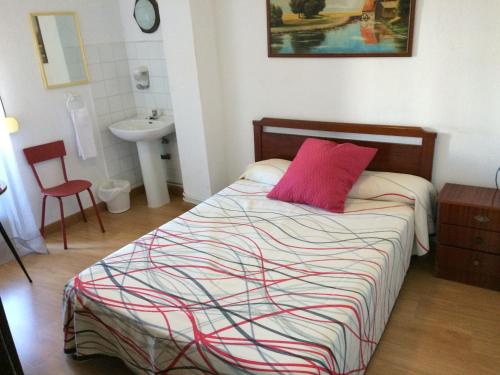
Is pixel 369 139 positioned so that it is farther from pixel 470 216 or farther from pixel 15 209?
pixel 15 209

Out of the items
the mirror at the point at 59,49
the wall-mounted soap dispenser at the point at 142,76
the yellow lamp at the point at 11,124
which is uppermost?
the mirror at the point at 59,49

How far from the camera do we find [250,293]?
1.84 metres

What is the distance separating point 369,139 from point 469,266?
3.29 ft

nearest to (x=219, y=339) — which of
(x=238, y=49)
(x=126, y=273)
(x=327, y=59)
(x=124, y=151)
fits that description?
(x=126, y=273)

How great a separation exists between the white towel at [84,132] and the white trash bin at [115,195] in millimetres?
340

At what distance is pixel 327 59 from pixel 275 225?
4.09 feet

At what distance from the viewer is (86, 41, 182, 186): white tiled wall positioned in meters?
3.68

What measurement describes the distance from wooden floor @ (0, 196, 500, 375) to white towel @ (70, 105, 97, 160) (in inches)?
34.5

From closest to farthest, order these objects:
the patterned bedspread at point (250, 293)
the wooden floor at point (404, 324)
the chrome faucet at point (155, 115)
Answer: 1. the patterned bedspread at point (250, 293)
2. the wooden floor at point (404, 324)
3. the chrome faucet at point (155, 115)

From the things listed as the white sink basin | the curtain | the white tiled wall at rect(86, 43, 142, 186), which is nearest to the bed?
the white sink basin

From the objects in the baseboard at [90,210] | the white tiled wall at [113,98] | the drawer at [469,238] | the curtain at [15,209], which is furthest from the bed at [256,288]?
the white tiled wall at [113,98]

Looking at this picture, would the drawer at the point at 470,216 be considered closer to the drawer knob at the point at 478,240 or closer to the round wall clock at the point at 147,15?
the drawer knob at the point at 478,240

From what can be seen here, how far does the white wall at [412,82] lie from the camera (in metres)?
2.42

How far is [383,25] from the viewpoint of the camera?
8.60 feet
